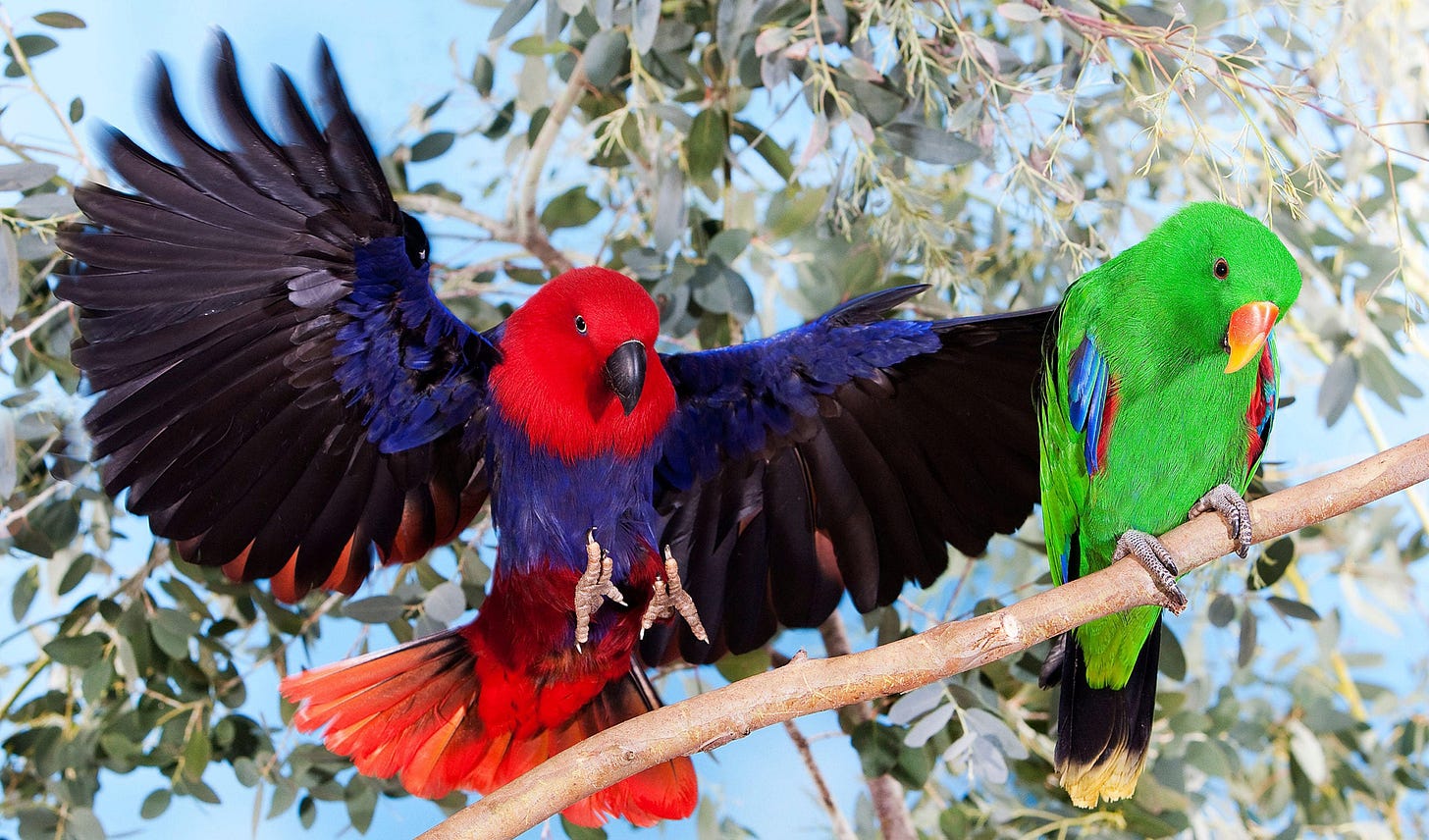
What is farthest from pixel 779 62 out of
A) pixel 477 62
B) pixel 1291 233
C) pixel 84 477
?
pixel 84 477

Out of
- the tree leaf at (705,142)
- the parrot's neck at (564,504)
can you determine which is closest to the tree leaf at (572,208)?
the tree leaf at (705,142)

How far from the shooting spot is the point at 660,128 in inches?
56.7

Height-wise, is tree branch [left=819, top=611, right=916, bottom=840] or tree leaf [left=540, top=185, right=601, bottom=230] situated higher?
tree leaf [left=540, top=185, right=601, bottom=230]

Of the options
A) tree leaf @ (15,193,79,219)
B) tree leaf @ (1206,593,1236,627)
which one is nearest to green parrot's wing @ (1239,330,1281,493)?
tree leaf @ (1206,593,1236,627)

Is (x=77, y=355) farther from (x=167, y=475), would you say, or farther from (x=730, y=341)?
(x=730, y=341)

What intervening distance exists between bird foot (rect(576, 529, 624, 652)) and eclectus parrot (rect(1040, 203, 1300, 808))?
0.38 m

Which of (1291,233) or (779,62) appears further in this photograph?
(1291,233)

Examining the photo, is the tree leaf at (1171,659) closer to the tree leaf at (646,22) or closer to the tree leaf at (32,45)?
the tree leaf at (646,22)

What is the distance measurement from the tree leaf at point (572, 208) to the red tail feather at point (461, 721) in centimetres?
50

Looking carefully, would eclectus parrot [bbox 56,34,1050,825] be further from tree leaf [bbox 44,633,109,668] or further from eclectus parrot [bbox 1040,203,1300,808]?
tree leaf [bbox 44,633,109,668]

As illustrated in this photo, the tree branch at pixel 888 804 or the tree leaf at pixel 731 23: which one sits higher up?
the tree leaf at pixel 731 23

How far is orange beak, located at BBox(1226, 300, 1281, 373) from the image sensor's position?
78cm

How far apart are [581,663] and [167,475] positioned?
1.31 feet

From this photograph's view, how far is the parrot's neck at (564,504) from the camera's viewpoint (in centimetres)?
102
